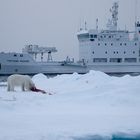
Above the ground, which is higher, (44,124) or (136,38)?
(136,38)

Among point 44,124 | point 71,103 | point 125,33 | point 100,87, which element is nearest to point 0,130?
point 44,124

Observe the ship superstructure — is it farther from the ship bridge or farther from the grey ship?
the ship bridge

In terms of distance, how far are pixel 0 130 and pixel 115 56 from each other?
36.5 metres

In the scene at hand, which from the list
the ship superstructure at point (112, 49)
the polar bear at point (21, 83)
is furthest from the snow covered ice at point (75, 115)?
the ship superstructure at point (112, 49)

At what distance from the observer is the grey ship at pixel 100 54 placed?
39.2 meters

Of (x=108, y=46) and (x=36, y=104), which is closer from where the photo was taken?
(x=36, y=104)

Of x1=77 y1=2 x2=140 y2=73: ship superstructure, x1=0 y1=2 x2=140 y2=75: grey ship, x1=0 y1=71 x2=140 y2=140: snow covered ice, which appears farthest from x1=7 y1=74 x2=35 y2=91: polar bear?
x1=77 y1=2 x2=140 y2=73: ship superstructure

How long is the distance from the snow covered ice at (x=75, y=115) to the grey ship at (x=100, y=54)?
31472mm

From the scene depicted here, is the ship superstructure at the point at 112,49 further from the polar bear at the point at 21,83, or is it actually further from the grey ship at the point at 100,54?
the polar bear at the point at 21,83

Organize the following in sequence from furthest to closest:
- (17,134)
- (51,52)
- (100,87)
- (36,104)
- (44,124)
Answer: (51,52) → (100,87) → (36,104) → (44,124) → (17,134)

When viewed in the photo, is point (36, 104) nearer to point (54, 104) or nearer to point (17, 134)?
point (54, 104)

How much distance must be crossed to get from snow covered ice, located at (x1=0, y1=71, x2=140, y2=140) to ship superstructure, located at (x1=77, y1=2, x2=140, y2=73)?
32640mm

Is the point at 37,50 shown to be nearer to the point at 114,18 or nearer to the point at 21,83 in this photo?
the point at 114,18

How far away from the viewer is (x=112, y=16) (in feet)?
135
